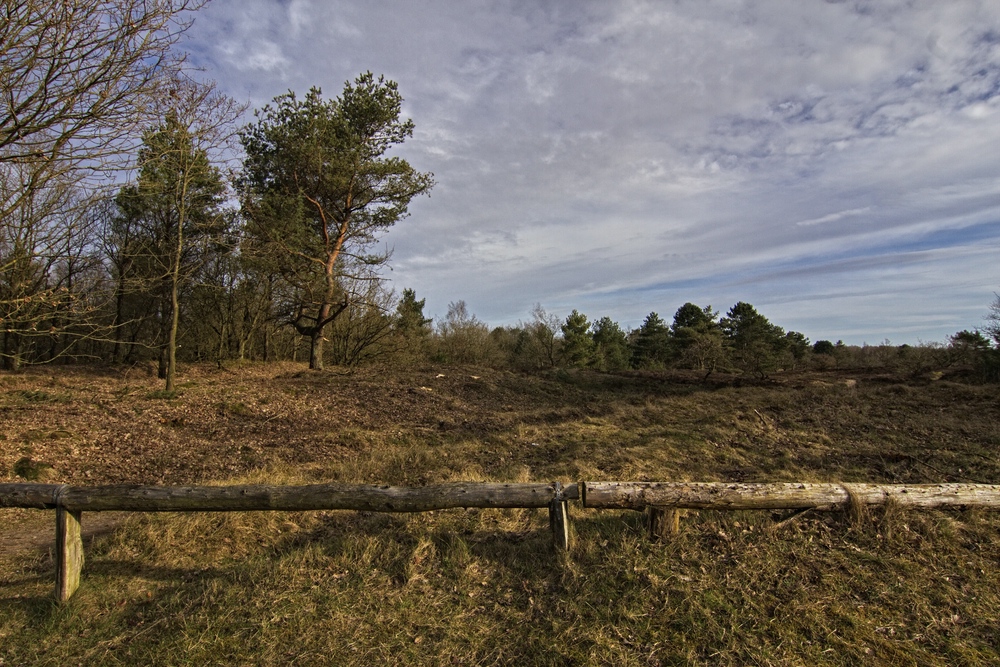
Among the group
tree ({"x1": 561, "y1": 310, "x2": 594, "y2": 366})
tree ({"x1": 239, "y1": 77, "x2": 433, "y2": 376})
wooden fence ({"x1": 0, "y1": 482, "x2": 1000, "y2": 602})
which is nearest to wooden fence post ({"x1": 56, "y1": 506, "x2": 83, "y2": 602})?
wooden fence ({"x1": 0, "y1": 482, "x2": 1000, "y2": 602})

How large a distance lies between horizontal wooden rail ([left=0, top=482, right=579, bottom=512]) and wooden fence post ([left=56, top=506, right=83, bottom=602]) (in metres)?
0.23

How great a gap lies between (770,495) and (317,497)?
4050mm

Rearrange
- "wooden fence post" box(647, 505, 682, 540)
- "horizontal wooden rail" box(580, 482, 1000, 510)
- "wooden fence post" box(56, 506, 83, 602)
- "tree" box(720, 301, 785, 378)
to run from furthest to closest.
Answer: "tree" box(720, 301, 785, 378), "wooden fence post" box(647, 505, 682, 540), "horizontal wooden rail" box(580, 482, 1000, 510), "wooden fence post" box(56, 506, 83, 602)

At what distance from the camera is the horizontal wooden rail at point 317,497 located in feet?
13.7

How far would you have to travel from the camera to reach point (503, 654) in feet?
10.8

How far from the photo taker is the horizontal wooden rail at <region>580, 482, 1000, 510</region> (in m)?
4.34

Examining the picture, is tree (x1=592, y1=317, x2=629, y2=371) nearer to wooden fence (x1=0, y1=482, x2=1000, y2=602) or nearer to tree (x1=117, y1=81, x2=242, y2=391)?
tree (x1=117, y1=81, x2=242, y2=391)

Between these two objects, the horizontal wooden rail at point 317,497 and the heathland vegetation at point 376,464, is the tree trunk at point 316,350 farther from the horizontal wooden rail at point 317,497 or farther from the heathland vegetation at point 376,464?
the horizontal wooden rail at point 317,497

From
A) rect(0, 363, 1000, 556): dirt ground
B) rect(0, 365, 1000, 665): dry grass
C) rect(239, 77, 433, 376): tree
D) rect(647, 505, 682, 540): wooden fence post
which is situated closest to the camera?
rect(0, 365, 1000, 665): dry grass

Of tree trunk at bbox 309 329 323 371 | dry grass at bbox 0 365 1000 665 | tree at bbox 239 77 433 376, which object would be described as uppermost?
tree at bbox 239 77 433 376

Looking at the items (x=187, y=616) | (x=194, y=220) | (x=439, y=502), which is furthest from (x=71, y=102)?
(x=194, y=220)

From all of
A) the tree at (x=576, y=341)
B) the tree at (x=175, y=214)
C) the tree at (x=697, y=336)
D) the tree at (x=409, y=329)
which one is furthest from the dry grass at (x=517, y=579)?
the tree at (x=576, y=341)

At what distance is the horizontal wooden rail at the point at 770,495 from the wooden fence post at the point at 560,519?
196 mm

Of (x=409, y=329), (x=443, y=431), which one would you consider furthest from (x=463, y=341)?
(x=443, y=431)
